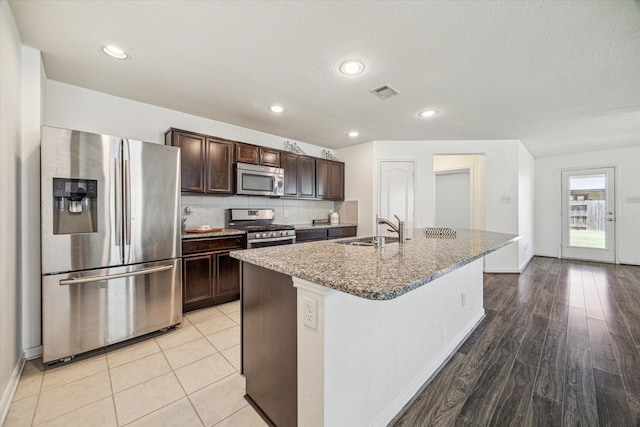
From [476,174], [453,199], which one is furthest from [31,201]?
[453,199]

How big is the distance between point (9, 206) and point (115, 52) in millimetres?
1320

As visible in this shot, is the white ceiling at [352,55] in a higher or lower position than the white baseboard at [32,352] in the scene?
higher

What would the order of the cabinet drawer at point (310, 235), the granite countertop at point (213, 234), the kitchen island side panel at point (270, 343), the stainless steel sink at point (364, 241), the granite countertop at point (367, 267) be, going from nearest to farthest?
the granite countertop at point (367, 267) → the kitchen island side panel at point (270, 343) → the stainless steel sink at point (364, 241) → the granite countertop at point (213, 234) → the cabinet drawer at point (310, 235)

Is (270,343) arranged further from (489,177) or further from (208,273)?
(489,177)

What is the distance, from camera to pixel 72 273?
1.89m

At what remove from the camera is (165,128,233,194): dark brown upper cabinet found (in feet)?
9.62

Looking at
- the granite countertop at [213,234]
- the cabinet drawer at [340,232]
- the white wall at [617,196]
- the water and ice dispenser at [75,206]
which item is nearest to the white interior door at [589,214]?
the white wall at [617,196]

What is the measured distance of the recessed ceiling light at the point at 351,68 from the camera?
6.86ft

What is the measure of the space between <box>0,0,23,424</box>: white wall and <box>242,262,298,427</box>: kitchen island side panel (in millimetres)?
1350

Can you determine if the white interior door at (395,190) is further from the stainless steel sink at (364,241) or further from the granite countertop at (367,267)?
the granite countertop at (367,267)

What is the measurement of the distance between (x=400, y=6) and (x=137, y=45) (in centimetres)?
186

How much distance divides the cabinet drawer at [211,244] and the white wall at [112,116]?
133cm

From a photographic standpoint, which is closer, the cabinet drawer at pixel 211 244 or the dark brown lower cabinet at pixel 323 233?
the cabinet drawer at pixel 211 244

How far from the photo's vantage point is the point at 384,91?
2.59 meters
